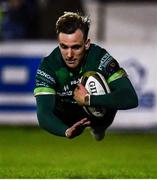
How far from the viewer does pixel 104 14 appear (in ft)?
58.9

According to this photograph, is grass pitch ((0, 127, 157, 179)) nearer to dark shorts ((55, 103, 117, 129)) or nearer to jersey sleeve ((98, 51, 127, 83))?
dark shorts ((55, 103, 117, 129))

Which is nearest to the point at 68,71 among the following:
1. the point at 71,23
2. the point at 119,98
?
the point at 71,23

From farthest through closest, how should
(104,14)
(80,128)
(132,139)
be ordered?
(104,14) < (132,139) < (80,128)

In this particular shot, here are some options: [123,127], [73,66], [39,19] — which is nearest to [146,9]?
[39,19]

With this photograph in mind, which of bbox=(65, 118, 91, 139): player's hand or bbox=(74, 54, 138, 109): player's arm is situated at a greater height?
bbox=(74, 54, 138, 109): player's arm

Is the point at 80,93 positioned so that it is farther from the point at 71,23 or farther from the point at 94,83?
the point at 71,23

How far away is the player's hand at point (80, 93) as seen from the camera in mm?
9148

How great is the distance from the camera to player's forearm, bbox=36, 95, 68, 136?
9000 mm

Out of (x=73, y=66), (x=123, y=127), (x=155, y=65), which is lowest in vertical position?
(x=123, y=127)

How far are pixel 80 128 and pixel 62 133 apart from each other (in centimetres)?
19

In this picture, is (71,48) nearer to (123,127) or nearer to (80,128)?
(80,128)

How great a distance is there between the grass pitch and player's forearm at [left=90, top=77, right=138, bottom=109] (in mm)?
1328

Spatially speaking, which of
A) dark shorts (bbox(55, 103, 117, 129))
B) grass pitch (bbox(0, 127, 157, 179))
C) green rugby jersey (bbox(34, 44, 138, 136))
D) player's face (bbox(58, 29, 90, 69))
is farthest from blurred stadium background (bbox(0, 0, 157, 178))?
player's face (bbox(58, 29, 90, 69))

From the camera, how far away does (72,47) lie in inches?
360
